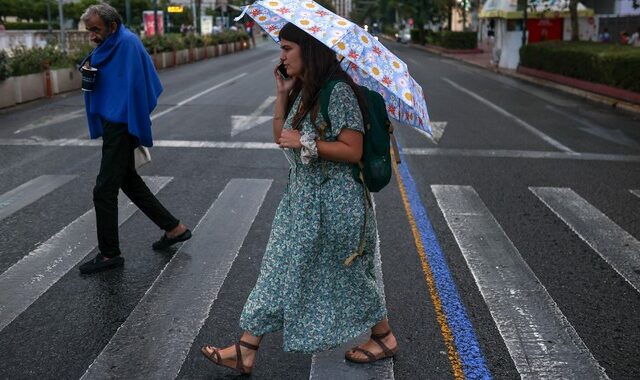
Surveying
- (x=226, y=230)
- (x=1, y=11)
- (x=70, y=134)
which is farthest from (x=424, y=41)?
(x=226, y=230)

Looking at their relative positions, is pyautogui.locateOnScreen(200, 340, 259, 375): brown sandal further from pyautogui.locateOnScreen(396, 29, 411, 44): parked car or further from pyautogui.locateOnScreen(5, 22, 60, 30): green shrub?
pyautogui.locateOnScreen(396, 29, 411, 44): parked car

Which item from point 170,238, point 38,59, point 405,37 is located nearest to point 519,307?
point 170,238

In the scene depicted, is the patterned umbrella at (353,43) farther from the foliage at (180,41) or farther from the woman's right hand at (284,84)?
the foliage at (180,41)

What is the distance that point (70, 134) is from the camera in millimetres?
11648

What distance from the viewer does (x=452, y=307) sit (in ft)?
15.2

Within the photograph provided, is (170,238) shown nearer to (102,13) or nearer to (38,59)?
(102,13)

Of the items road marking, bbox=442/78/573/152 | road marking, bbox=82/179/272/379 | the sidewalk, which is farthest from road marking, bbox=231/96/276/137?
the sidewalk

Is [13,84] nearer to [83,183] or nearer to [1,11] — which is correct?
[83,183]

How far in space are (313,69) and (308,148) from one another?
356mm

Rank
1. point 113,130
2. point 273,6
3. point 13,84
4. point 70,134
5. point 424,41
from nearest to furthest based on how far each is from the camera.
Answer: point 273,6 → point 113,130 → point 70,134 → point 13,84 → point 424,41

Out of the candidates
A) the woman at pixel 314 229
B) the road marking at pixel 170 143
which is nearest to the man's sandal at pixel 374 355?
the woman at pixel 314 229

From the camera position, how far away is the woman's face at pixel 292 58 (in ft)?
10.5

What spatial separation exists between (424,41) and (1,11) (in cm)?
3811

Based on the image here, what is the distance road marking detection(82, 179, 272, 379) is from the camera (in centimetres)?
377
